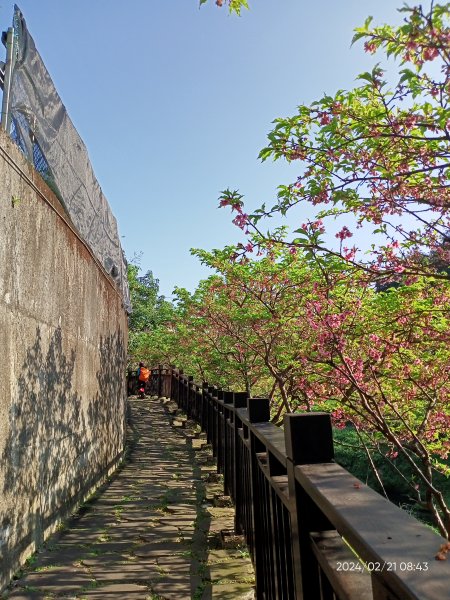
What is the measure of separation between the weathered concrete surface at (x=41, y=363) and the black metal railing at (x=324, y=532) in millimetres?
2033

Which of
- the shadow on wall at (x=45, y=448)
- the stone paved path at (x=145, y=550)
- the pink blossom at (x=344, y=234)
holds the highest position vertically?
the pink blossom at (x=344, y=234)

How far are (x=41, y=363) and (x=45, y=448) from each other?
891 mm

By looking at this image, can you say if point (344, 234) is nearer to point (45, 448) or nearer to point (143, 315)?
point (45, 448)

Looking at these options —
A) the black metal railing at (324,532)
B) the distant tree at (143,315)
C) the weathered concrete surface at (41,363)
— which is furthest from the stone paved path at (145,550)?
the distant tree at (143,315)

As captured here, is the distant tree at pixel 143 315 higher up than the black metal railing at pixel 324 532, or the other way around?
the distant tree at pixel 143 315

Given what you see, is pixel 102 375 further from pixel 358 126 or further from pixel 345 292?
pixel 358 126

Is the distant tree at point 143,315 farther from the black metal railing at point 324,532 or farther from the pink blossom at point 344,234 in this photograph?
the black metal railing at point 324,532

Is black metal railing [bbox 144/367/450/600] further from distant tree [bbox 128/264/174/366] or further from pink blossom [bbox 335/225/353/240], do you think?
distant tree [bbox 128/264/174/366]

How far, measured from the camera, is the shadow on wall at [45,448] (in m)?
3.43

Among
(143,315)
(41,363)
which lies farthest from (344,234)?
(143,315)

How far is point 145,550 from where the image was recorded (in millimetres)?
4062

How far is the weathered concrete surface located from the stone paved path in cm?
28

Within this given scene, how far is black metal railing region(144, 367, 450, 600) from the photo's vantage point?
30.5 inches

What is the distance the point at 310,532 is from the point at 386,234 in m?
5.02
